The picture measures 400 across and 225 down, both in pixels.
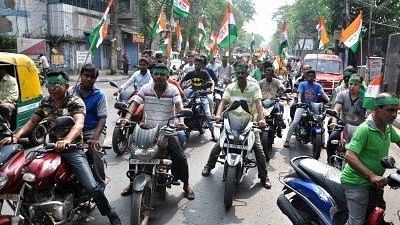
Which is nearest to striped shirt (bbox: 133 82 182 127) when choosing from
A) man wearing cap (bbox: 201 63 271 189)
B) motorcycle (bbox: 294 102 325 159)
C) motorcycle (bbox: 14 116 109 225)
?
man wearing cap (bbox: 201 63 271 189)

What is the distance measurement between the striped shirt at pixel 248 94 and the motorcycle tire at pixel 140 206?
2.52 meters

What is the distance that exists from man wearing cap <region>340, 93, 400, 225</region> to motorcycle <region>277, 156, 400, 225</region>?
0.11m

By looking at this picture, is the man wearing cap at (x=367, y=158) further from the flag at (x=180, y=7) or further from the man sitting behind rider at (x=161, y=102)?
the flag at (x=180, y=7)

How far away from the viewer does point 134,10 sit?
3828 centimetres

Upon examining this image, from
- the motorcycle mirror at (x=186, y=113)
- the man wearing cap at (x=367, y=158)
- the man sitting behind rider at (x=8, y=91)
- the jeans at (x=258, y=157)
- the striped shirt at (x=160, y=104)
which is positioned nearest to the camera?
the man wearing cap at (x=367, y=158)

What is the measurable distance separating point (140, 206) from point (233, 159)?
4.85 ft

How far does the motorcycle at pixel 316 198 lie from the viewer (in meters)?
3.43

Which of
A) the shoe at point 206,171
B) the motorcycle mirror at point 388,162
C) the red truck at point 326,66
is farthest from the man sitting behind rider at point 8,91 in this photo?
the red truck at point 326,66

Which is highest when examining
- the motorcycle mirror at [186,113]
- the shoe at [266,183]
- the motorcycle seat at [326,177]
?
the motorcycle mirror at [186,113]

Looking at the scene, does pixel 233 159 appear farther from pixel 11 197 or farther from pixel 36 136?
pixel 36 136

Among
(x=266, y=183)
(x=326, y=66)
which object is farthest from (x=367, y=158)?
(x=326, y=66)

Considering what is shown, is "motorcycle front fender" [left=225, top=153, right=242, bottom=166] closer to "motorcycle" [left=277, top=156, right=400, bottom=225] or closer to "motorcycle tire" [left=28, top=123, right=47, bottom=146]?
"motorcycle" [left=277, top=156, right=400, bottom=225]

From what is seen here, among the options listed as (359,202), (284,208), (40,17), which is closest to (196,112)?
(284,208)

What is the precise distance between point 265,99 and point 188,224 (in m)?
3.90
